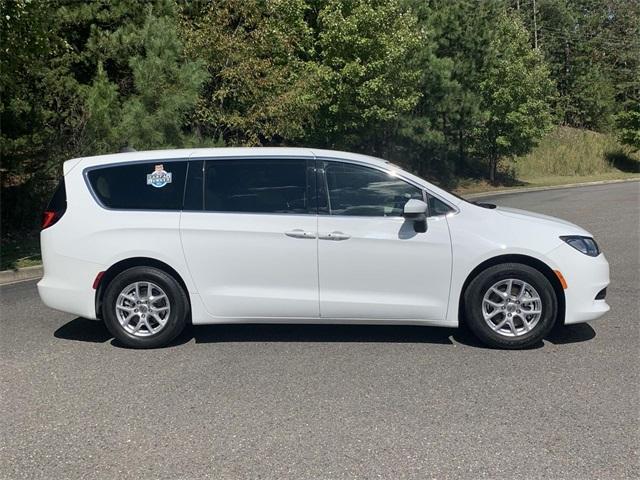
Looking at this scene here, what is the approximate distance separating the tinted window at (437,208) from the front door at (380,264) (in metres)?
0.06

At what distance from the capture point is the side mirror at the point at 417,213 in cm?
505

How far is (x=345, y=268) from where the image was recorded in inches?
205

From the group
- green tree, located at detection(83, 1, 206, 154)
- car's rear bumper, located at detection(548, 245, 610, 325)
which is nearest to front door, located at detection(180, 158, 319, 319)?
car's rear bumper, located at detection(548, 245, 610, 325)

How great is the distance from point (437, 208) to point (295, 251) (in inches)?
51.5

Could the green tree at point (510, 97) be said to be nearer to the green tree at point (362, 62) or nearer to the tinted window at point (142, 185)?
the green tree at point (362, 62)

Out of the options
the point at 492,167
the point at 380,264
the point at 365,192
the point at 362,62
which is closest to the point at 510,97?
the point at 492,167

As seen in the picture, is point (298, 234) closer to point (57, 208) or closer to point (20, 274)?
point (57, 208)

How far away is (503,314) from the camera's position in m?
5.21

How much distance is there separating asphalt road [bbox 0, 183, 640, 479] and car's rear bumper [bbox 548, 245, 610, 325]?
33 centimetres

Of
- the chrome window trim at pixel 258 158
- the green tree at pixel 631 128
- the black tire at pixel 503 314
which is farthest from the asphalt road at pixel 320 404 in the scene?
the green tree at pixel 631 128

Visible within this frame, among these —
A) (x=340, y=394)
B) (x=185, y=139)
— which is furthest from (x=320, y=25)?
(x=340, y=394)

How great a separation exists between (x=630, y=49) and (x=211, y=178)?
208 feet

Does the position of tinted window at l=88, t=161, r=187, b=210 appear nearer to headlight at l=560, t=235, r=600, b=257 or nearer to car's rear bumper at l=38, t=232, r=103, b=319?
car's rear bumper at l=38, t=232, r=103, b=319

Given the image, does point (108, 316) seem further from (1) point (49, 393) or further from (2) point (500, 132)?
(2) point (500, 132)
